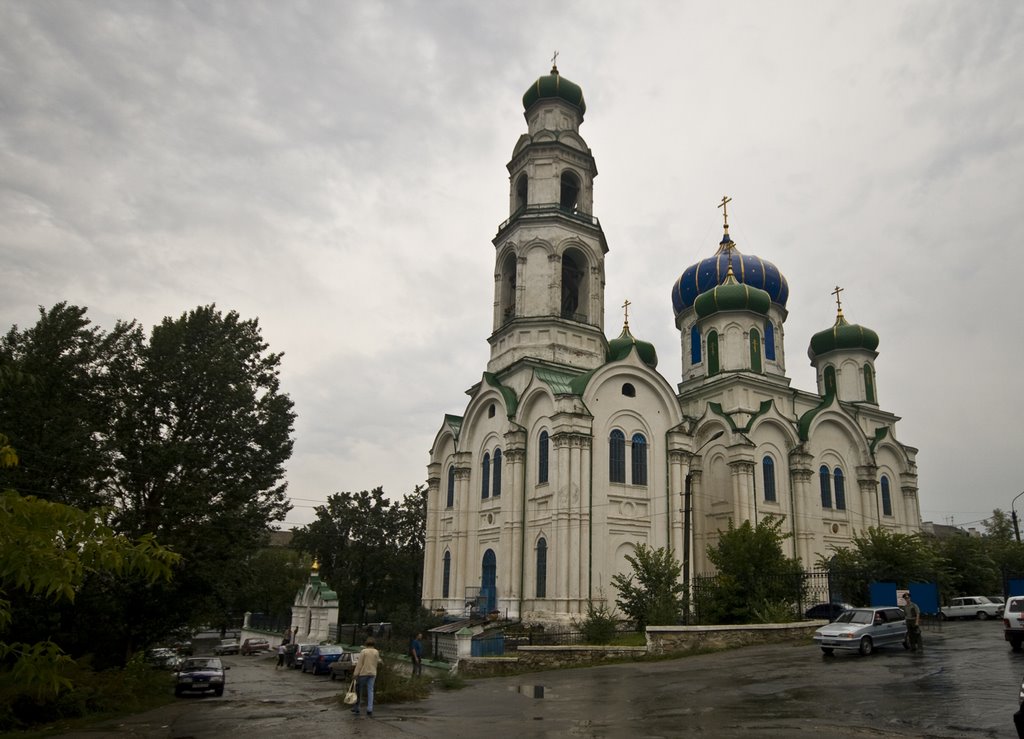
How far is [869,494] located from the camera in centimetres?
3816

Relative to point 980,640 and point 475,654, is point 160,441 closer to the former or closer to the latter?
point 475,654

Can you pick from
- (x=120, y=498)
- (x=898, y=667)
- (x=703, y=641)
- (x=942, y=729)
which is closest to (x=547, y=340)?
(x=703, y=641)

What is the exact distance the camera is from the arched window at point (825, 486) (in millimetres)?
36938

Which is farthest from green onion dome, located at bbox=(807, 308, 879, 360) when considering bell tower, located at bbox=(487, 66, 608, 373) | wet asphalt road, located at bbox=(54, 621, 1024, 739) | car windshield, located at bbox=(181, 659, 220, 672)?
car windshield, located at bbox=(181, 659, 220, 672)

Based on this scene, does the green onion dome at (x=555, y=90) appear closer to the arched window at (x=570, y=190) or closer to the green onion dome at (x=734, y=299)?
the arched window at (x=570, y=190)

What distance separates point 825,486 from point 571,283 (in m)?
16.0

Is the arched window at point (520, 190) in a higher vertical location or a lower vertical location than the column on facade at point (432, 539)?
higher

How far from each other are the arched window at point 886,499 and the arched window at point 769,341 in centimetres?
873

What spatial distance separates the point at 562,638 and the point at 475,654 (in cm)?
423

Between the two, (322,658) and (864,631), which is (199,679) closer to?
(322,658)

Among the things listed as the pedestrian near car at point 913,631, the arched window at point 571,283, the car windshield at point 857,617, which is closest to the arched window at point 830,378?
the arched window at point 571,283

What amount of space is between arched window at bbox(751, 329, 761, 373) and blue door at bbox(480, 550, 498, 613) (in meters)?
16.2

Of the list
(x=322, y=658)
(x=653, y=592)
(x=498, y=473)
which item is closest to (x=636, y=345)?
(x=498, y=473)

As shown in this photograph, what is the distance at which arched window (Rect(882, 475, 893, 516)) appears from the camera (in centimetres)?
3950
